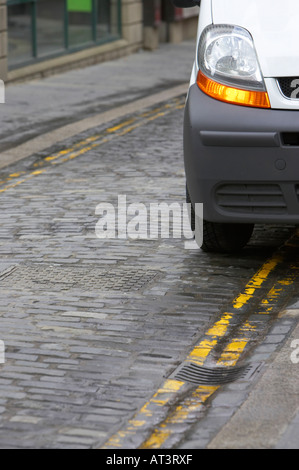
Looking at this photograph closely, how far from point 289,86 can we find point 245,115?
30 cm

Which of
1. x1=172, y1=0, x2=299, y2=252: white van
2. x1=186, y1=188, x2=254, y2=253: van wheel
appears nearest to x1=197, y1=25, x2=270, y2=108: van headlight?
x1=172, y1=0, x2=299, y2=252: white van

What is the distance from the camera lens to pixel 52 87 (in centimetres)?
1716

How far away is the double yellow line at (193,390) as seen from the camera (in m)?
4.35

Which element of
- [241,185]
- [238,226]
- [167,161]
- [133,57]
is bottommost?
[133,57]

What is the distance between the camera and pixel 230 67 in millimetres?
6402

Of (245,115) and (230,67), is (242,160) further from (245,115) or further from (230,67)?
(230,67)

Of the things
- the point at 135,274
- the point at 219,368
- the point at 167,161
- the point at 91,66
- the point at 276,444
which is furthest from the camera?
the point at 91,66

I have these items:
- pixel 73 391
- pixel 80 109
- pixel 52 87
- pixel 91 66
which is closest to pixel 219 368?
pixel 73 391

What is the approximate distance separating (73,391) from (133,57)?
17653 millimetres

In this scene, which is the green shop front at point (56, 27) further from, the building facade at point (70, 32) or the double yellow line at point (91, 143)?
the double yellow line at point (91, 143)

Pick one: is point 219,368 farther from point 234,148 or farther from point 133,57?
point 133,57

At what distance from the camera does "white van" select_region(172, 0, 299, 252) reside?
617 cm

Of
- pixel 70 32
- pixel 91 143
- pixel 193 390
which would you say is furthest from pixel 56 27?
pixel 193 390
